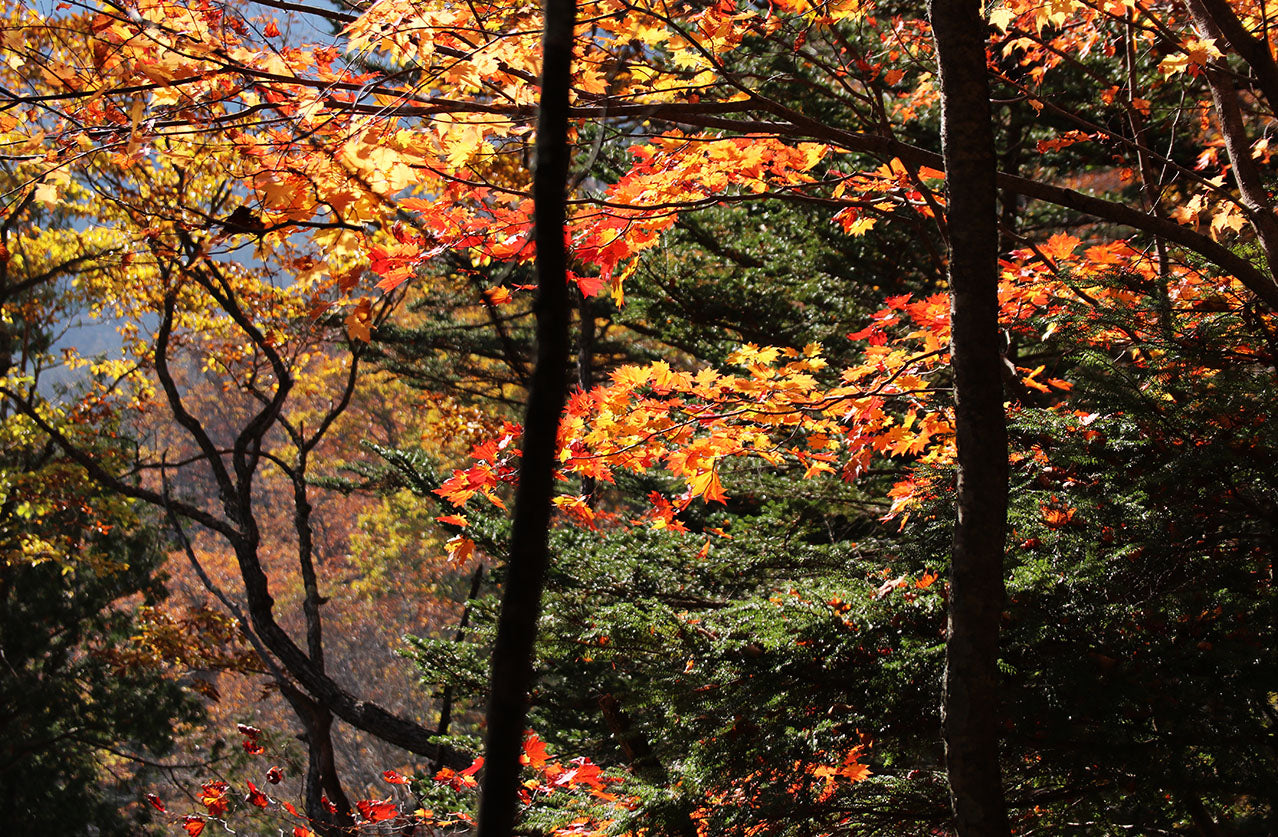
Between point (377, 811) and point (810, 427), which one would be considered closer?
point (810, 427)

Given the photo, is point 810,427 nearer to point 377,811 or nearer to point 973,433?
point 973,433

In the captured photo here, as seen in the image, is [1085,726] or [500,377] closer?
[1085,726]

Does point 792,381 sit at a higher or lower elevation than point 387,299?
lower

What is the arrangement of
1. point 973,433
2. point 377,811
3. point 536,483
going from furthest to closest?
point 377,811 → point 973,433 → point 536,483

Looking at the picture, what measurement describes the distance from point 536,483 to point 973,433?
123cm

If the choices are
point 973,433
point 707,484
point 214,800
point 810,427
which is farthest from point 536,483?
point 214,800

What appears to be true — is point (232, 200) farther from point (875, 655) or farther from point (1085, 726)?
point (1085, 726)

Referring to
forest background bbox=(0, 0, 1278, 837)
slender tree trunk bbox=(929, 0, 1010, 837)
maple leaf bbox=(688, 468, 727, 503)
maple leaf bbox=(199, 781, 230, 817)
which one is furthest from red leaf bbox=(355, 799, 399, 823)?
slender tree trunk bbox=(929, 0, 1010, 837)

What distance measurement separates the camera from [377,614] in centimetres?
2600

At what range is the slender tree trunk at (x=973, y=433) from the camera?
1694mm

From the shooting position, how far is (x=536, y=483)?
77 cm

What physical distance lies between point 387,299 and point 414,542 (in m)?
14.8

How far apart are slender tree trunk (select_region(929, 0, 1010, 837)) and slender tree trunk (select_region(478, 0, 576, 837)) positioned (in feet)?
3.93

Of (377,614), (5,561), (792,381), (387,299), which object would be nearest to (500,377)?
(387,299)
